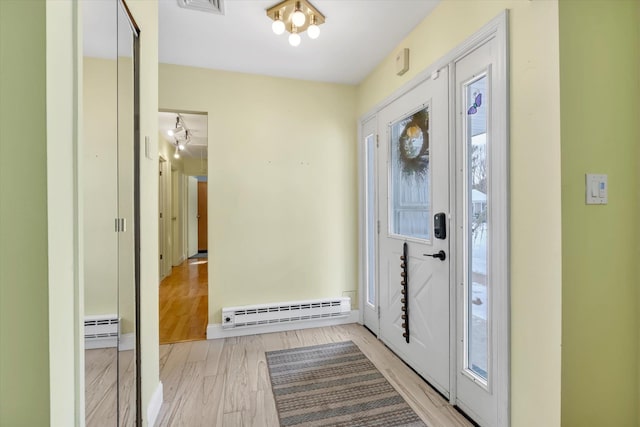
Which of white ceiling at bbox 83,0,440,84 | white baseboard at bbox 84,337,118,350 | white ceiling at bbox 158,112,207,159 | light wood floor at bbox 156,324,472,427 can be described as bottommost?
light wood floor at bbox 156,324,472,427

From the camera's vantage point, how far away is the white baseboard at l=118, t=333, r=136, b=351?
1.22 meters

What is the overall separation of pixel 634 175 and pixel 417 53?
60.4 inches

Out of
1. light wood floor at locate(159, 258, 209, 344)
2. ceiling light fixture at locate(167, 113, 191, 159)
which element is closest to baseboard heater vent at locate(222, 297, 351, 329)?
light wood floor at locate(159, 258, 209, 344)

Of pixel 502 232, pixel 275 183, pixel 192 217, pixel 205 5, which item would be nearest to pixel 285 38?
pixel 205 5

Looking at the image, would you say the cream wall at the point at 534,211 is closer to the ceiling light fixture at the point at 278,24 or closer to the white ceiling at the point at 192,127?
the ceiling light fixture at the point at 278,24

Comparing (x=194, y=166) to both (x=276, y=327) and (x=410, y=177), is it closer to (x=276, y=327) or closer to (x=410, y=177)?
(x=276, y=327)

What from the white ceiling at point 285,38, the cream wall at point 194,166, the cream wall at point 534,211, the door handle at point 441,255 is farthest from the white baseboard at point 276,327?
the cream wall at point 194,166

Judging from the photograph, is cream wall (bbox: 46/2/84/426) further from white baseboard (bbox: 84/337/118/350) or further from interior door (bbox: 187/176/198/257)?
interior door (bbox: 187/176/198/257)

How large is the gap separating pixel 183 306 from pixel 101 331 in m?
3.06

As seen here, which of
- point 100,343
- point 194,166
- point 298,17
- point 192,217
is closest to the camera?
point 100,343

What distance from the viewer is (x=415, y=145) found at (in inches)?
90.0

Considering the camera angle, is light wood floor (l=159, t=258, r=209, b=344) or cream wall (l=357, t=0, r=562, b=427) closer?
cream wall (l=357, t=0, r=562, b=427)

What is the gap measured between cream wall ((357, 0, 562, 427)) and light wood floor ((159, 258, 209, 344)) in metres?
2.64

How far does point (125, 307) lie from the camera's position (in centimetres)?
128
